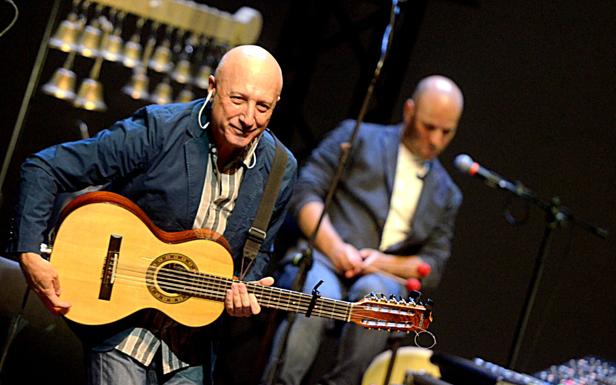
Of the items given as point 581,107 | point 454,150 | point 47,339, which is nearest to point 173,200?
point 47,339

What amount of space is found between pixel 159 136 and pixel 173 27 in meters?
2.66

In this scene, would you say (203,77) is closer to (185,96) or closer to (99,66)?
(185,96)

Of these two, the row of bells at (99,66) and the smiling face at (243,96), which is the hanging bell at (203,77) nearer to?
the row of bells at (99,66)

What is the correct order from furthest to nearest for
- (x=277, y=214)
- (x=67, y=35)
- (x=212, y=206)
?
(x=67, y=35) < (x=277, y=214) < (x=212, y=206)

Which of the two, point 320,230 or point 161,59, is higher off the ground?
point 161,59

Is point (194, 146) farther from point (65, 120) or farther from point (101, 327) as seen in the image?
point (65, 120)

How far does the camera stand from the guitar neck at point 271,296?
339cm

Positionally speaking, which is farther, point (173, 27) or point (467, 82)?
point (467, 82)

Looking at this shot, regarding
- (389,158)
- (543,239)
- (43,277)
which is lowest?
(43,277)

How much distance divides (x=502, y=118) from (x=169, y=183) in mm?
3765

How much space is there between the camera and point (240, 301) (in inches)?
133

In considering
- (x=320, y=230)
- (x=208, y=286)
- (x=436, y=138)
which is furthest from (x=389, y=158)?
(x=208, y=286)

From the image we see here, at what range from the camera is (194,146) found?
11.3 ft

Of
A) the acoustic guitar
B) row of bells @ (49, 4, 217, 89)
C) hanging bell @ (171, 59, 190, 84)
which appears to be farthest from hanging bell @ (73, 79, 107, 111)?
the acoustic guitar
